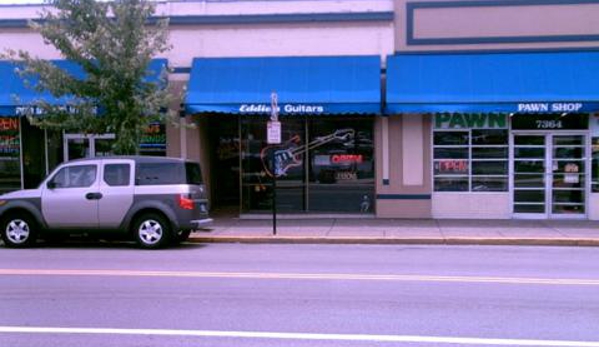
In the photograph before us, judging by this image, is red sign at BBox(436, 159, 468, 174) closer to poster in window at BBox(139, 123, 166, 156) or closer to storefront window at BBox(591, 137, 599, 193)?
storefront window at BBox(591, 137, 599, 193)

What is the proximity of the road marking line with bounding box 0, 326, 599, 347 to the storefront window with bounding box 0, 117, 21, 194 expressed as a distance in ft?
39.5

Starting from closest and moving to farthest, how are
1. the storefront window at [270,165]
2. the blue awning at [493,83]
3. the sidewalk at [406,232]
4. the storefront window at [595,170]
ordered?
the sidewalk at [406,232]
the blue awning at [493,83]
the storefront window at [595,170]
the storefront window at [270,165]

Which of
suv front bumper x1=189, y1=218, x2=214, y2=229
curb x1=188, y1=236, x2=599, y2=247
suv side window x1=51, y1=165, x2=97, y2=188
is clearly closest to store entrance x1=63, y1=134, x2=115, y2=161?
suv side window x1=51, y1=165, x2=97, y2=188

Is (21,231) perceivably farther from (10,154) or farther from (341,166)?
(341,166)

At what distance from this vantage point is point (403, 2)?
53.4 ft

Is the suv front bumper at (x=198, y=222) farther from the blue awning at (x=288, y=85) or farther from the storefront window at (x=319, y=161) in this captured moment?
the storefront window at (x=319, y=161)

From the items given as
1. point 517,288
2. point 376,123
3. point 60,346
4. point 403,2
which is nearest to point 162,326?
point 60,346

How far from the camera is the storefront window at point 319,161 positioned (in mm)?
16594

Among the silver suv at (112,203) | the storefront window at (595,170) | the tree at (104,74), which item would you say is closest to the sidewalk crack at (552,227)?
the storefront window at (595,170)

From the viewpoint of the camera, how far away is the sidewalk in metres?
13.3

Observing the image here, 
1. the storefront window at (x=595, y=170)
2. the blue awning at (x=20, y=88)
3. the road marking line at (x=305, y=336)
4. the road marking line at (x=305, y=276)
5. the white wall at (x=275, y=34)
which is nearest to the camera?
the road marking line at (x=305, y=336)

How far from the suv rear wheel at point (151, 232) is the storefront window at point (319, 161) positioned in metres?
4.61

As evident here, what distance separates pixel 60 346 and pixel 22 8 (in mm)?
13877

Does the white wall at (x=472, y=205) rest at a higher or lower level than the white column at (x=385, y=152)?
lower
